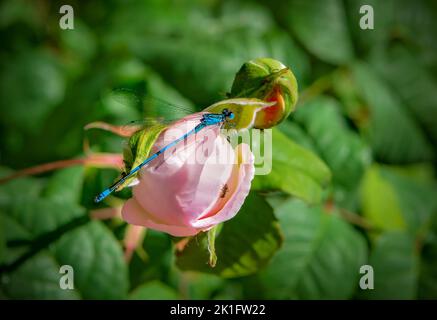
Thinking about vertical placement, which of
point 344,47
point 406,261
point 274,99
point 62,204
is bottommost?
point 406,261

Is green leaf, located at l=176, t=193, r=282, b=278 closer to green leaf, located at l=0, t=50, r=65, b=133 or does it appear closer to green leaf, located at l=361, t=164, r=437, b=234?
green leaf, located at l=361, t=164, r=437, b=234

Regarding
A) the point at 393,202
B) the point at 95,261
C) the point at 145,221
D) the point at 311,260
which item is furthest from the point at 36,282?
the point at 393,202

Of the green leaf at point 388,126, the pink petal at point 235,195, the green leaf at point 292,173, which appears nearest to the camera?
the pink petal at point 235,195

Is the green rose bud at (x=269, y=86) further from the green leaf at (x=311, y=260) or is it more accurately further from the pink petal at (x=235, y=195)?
the green leaf at (x=311, y=260)

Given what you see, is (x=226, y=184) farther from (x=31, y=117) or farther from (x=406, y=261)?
(x=31, y=117)

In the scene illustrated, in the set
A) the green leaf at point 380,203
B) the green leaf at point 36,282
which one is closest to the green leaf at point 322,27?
the green leaf at point 380,203

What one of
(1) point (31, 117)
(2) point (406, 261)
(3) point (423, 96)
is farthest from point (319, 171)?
(1) point (31, 117)

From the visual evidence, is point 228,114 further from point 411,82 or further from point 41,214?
point 411,82

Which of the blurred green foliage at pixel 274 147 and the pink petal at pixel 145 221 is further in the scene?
the blurred green foliage at pixel 274 147
